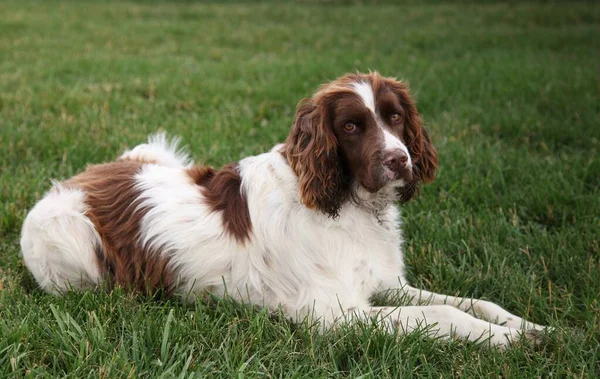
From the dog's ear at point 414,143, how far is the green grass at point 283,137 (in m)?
0.66

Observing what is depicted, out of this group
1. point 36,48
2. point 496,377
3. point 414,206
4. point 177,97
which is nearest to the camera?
point 496,377

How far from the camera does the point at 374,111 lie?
3.53 m

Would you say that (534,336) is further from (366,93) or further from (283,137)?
(283,137)

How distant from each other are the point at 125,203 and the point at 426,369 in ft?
6.55

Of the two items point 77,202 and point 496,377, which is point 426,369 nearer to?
point 496,377

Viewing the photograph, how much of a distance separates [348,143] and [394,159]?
31cm

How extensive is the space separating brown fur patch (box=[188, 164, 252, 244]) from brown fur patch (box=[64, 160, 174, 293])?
0.39 meters

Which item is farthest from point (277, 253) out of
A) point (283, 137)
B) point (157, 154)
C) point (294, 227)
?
point (283, 137)

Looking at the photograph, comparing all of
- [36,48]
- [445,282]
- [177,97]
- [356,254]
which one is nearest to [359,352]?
[356,254]

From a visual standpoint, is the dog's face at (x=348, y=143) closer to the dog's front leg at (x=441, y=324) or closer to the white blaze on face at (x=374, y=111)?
the white blaze on face at (x=374, y=111)

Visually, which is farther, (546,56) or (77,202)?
(546,56)

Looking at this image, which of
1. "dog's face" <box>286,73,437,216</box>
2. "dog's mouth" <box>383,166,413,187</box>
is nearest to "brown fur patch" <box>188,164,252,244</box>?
"dog's face" <box>286,73,437,216</box>

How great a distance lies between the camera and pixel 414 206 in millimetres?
5203

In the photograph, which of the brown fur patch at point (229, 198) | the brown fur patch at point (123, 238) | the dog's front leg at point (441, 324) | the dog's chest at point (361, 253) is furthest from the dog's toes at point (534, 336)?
Answer: the brown fur patch at point (123, 238)
